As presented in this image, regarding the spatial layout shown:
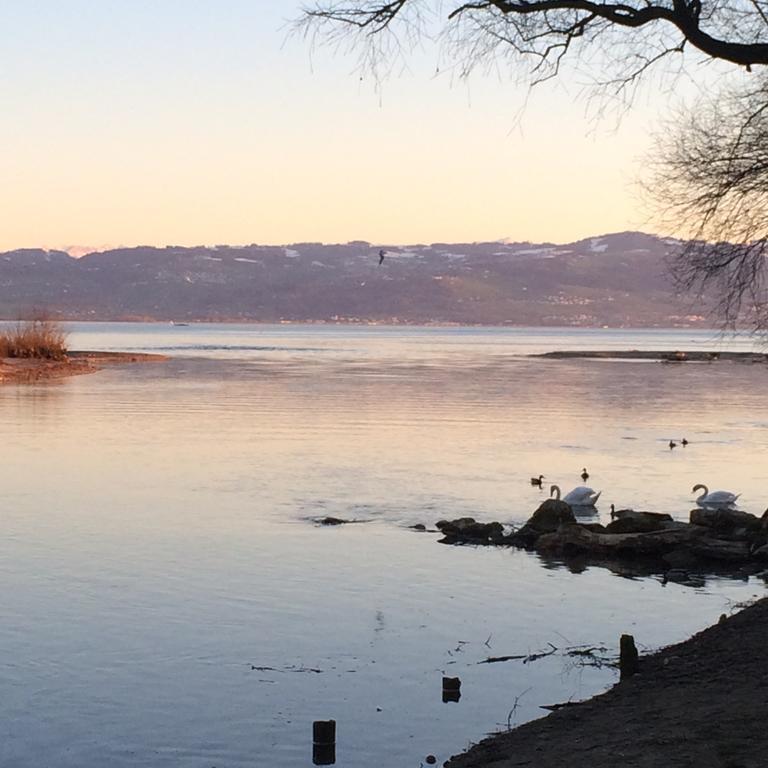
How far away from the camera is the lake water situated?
11422 mm

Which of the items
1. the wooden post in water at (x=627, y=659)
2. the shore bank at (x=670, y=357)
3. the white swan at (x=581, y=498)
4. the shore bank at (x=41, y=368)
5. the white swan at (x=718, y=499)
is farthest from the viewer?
the shore bank at (x=670, y=357)

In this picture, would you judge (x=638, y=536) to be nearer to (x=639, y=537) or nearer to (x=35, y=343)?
(x=639, y=537)

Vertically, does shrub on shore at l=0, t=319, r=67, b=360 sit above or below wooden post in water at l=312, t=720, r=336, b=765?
above

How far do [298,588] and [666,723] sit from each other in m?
7.79

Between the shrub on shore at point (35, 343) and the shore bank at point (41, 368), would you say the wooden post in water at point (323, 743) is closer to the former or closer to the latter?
the shore bank at point (41, 368)

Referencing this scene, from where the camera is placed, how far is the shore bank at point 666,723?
9.09 metres

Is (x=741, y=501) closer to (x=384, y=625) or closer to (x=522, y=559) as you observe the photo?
(x=522, y=559)

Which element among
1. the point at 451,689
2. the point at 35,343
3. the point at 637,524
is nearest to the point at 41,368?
the point at 35,343

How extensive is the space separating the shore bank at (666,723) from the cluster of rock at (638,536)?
21.5ft

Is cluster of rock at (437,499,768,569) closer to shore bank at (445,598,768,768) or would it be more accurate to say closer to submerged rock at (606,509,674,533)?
submerged rock at (606,509,674,533)

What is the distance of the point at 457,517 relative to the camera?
918 inches

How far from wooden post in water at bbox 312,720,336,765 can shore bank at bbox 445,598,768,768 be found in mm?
1034

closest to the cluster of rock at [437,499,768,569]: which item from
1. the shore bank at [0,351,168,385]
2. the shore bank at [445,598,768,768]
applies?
the shore bank at [445,598,768,768]

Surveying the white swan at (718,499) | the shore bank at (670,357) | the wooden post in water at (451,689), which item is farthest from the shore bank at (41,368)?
the wooden post in water at (451,689)
